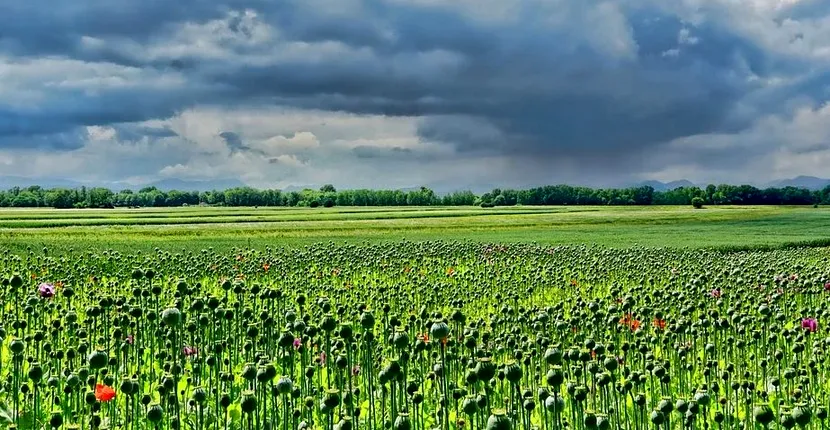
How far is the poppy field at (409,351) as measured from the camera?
20.7ft

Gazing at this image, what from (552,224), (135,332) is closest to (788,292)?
(135,332)

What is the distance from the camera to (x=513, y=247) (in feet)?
115

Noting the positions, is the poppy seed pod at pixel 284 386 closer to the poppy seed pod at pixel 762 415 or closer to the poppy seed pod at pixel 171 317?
the poppy seed pod at pixel 171 317

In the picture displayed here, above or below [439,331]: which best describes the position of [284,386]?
below

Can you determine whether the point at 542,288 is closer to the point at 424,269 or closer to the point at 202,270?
the point at 424,269

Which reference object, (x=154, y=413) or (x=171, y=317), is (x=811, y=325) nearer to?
(x=171, y=317)

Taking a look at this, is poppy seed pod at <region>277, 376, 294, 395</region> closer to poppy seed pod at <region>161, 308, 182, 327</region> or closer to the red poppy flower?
poppy seed pod at <region>161, 308, 182, 327</region>

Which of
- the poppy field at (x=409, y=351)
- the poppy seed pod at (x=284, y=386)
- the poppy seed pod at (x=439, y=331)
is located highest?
the poppy seed pod at (x=439, y=331)

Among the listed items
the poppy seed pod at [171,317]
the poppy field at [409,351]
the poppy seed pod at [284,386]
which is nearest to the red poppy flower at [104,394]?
the poppy field at [409,351]

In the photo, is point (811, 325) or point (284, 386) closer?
point (284, 386)

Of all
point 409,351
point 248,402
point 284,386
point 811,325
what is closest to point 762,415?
point 284,386

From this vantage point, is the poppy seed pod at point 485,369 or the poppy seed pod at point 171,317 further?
the poppy seed pod at point 171,317

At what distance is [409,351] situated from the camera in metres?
10.0

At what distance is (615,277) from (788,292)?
5.33 meters
